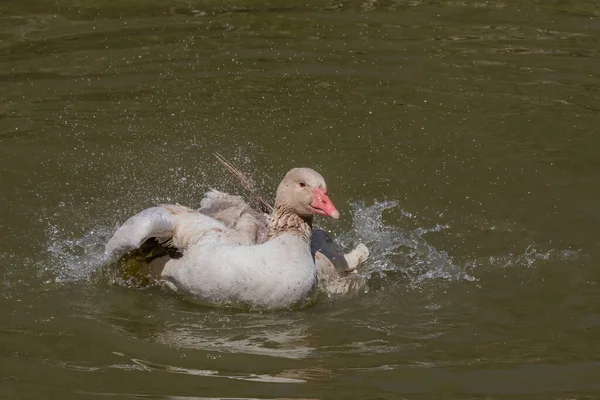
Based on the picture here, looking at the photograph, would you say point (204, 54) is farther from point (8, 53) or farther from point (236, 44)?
point (8, 53)

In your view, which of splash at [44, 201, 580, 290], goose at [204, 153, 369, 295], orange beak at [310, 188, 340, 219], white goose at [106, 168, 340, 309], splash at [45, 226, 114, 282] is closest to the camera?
white goose at [106, 168, 340, 309]

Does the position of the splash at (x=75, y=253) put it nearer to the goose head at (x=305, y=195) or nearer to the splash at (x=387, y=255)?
the splash at (x=387, y=255)

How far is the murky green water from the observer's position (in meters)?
6.83

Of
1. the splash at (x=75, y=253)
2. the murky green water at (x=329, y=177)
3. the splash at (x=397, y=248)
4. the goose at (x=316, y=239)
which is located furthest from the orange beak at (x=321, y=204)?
the splash at (x=75, y=253)

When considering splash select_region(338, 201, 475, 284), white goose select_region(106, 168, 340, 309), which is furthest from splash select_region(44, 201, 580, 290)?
white goose select_region(106, 168, 340, 309)

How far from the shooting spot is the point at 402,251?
8.93m

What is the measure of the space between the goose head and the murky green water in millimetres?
679

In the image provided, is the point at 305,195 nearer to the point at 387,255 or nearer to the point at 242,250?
the point at 242,250

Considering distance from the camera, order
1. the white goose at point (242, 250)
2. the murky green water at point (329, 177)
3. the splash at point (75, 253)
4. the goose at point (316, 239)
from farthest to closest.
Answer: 1. the splash at point (75, 253)
2. the goose at point (316, 239)
3. the white goose at point (242, 250)
4. the murky green water at point (329, 177)

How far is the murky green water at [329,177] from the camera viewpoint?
6.83m

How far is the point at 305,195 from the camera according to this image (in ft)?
25.5

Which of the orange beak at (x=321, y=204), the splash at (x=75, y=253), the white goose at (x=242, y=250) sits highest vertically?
the orange beak at (x=321, y=204)

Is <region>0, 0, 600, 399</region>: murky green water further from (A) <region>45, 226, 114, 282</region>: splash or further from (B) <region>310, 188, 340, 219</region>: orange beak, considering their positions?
(B) <region>310, 188, 340, 219</region>: orange beak

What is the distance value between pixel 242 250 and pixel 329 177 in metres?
2.95
